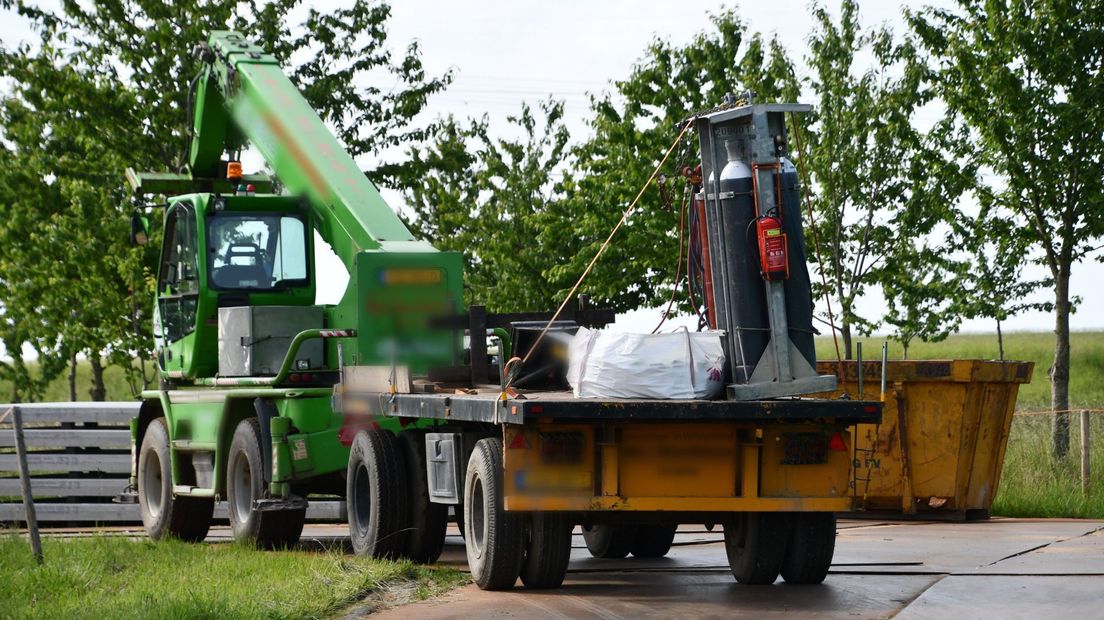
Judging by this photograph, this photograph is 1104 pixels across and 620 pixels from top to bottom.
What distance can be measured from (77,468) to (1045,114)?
1377 centimetres

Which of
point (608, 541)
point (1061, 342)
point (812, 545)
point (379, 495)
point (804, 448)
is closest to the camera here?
point (804, 448)

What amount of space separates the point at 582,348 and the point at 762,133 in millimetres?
1870

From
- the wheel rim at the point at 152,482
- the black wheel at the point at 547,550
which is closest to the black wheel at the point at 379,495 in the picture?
the black wheel at the point at 547,550

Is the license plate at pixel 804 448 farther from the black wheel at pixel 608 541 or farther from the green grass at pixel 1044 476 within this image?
the green grass at pixel 1044 476

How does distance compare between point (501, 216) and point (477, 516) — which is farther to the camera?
point (501, 216)

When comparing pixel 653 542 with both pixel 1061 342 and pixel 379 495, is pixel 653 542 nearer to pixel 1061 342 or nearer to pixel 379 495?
pixel 379 495

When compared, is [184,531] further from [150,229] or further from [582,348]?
[582,348]

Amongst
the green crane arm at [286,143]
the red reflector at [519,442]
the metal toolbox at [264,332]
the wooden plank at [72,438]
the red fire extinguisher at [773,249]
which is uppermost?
the green crane arm at [286,143]

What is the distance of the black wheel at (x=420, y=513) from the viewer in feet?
41.1

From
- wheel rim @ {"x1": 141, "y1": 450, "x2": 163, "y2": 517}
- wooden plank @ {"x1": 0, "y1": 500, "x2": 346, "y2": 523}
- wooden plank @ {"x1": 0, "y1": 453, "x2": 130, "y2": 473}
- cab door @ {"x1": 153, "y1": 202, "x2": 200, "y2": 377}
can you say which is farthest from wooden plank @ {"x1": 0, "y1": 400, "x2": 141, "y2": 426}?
cab door @ {"x1": 153, "y1": 202, "x2": 200, "y2": 377}

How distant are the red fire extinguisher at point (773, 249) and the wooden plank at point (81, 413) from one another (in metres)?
9.23

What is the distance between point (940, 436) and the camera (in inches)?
651

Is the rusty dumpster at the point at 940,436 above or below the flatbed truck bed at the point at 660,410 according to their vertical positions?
below

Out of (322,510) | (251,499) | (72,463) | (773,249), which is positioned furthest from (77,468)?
(773,249)
